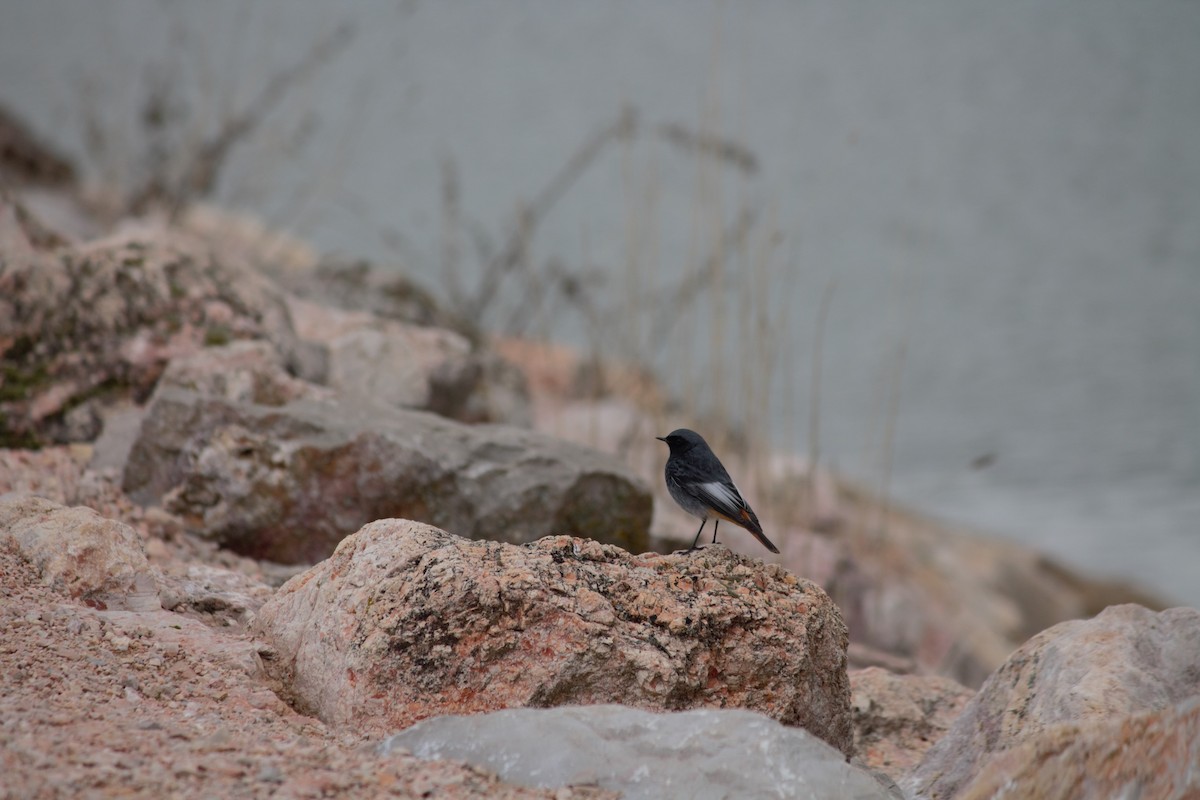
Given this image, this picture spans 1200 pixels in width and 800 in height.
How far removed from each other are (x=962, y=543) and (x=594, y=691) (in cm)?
539

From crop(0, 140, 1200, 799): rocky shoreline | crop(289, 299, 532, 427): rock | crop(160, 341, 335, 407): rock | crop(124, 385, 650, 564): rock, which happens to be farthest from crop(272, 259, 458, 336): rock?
crop(124, 385, 650, 564): rock

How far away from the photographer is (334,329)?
385 centimetres

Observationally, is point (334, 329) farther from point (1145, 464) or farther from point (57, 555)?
point (1145, 464)

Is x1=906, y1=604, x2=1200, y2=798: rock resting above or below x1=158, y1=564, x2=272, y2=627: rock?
above

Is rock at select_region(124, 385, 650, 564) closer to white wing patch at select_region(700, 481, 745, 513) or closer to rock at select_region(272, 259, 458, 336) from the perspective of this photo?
white wing patch at select_region(700, 481, 745, 513)

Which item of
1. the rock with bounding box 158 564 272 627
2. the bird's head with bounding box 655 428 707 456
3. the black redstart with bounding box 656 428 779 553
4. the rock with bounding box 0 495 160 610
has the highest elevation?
the bird's head with bounding box 655 428 707 456

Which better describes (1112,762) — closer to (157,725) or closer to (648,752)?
(648,752)

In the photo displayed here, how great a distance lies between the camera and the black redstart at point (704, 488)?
2068mm

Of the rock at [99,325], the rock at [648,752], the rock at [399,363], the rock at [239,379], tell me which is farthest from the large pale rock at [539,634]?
the rock at [399,363]

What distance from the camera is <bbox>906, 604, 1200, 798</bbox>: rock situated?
1790 millimetres

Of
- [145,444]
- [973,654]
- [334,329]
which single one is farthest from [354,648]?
[973,654]

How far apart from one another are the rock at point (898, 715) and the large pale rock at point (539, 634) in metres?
0.32

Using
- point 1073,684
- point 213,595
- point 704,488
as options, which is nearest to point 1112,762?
point 1073,684

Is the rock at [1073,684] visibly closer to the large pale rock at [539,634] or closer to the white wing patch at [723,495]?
the large pale rock at [539,634]
